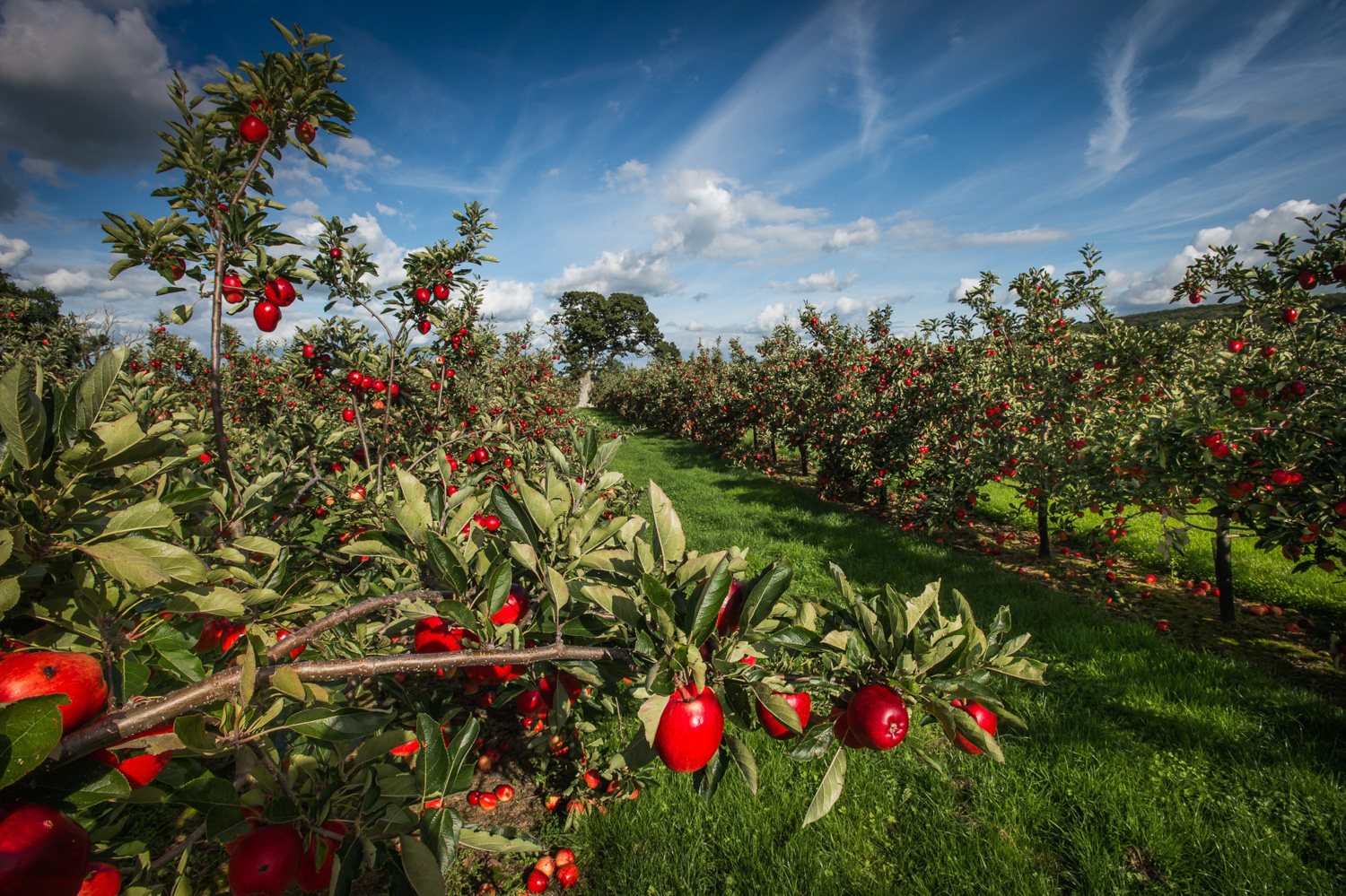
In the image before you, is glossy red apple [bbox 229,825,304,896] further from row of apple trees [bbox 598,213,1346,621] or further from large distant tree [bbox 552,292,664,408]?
large distant tree [bbox 552,292,664,408]

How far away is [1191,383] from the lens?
4980mm

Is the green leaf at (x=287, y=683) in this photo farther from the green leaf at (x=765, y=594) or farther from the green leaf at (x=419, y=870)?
the green leaf at (x=765, y=594)

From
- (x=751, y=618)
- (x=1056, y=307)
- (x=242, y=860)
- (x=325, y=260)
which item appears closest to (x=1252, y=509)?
(x=1056, y=307)

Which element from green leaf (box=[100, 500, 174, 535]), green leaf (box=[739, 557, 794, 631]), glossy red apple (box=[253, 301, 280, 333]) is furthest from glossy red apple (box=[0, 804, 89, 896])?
glossy red apple (box=[253, 301, 280, 333])

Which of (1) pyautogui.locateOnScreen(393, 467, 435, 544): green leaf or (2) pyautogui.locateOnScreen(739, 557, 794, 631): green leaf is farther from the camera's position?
(1) pyautogui.locateOnScreen(393, 467, 435, 544): green leaf

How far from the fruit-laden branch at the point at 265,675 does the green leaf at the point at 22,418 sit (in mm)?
380

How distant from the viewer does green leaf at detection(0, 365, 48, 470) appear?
0.67 metres

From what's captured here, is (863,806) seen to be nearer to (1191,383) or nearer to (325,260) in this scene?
(325,260)

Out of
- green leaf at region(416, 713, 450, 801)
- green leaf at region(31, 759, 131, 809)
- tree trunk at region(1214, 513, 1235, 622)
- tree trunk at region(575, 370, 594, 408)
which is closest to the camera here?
green leaf at region(31, 759, 131, 809)

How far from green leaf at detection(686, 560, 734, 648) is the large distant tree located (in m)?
43.9

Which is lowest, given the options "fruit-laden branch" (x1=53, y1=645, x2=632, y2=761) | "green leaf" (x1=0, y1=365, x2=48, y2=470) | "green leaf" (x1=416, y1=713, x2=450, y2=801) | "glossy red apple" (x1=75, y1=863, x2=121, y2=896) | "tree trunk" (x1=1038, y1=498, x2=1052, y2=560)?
"tree trunk" (x1=1038, y1=498, x2=1052, y2=560)

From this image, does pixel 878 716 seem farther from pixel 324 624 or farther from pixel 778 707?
pixel 324 624

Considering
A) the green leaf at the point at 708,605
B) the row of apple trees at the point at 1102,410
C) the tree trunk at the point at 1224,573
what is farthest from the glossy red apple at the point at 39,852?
the tree trunk at the point at 1224,573

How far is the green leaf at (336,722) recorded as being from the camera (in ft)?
2.70
